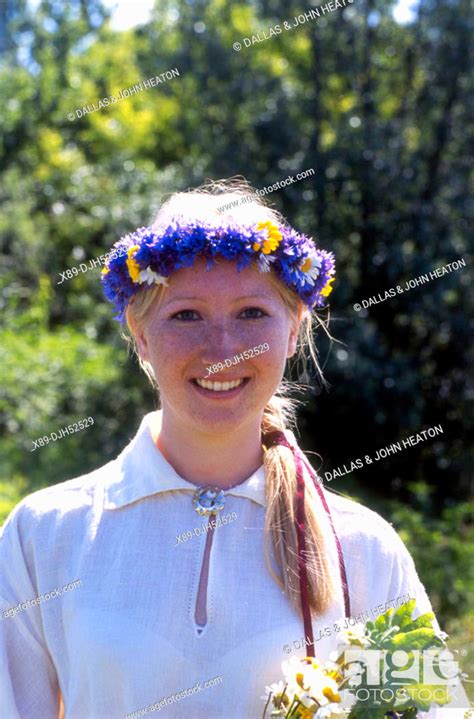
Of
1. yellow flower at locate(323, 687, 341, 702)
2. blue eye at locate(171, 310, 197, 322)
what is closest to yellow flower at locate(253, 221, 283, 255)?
blue eye at locate(171, 310, 197, 322)

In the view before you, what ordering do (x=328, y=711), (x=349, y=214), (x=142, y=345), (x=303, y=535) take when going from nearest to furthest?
1. (x=328, y=711)
2. (x=303, y=535)
3. (x=142, y=345)
4. (x=349, y=214)

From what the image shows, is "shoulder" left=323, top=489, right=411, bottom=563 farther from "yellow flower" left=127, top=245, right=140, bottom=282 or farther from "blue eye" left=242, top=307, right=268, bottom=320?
"yellow flower" left=127, top=245, right=140, bottom=282

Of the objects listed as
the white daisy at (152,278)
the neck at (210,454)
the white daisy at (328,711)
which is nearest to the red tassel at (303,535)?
the neck at (210,454)

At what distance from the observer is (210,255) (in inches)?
93.6

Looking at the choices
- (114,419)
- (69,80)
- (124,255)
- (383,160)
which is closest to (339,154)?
(383,160)

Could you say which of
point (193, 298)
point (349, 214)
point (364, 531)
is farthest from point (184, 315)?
point (349, 214)

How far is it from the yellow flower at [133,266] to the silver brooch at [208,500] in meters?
0.56

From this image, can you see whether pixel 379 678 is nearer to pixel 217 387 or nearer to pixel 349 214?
pixel 217 387

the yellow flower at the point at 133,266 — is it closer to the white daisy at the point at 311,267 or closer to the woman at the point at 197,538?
the woman at the point at 197,538

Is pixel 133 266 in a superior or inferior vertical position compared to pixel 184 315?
superior

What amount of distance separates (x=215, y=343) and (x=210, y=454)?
1.07 ft

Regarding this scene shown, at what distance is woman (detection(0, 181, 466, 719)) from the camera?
2.24 m

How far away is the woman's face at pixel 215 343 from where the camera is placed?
2.31 m

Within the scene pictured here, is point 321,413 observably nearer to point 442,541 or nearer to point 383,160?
point 442,541
